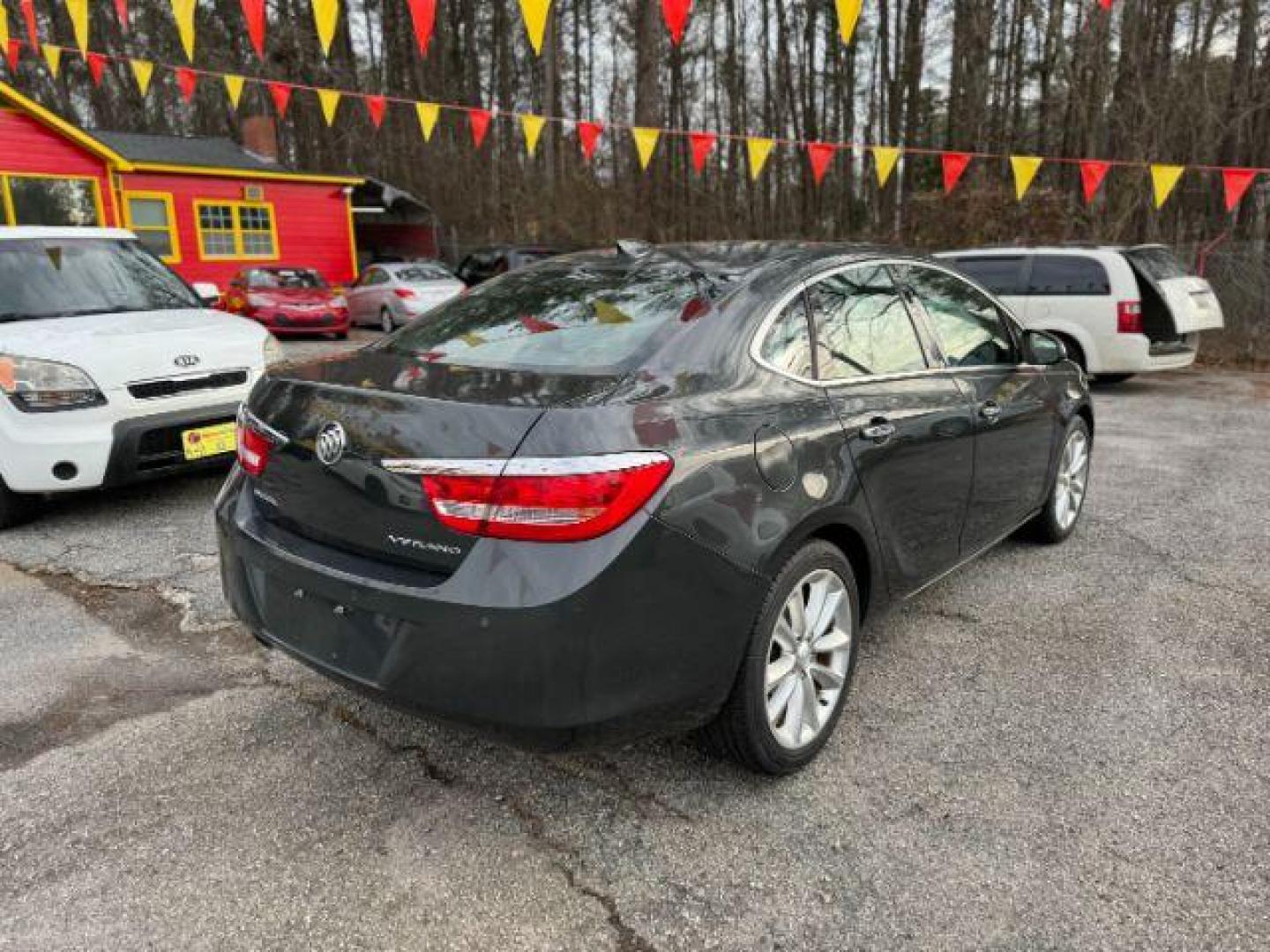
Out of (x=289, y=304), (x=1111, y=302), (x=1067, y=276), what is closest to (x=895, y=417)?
(x=1111, y=302)

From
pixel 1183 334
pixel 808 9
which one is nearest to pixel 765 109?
pixel 808 9

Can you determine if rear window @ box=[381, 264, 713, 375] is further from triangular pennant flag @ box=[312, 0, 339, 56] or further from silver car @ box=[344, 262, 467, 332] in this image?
silver car @ box=[344, 262, 467, 332]

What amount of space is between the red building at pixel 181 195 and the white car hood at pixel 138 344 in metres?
15.5

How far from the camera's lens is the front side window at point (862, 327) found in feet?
9.46

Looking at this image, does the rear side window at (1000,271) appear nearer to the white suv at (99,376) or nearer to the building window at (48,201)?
the white suv at (99,376)

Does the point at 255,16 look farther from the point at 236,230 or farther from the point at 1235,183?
the point at 236,230

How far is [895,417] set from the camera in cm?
296

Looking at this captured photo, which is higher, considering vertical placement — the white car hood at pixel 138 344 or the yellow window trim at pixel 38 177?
the yellow window trim at pixel 38 177

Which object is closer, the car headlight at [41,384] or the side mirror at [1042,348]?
the side mirror at [1042,348]

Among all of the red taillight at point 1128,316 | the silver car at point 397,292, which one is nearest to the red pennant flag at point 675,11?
the red taillight at point 1128,316

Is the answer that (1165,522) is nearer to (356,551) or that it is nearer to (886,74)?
(356,551)

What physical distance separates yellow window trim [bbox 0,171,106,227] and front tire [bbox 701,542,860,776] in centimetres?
1936

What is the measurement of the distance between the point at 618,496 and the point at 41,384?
3.92 metres

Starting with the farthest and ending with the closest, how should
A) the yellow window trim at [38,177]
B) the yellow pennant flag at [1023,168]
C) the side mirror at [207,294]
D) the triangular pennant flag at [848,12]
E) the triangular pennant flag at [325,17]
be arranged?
the yellow window trim at [38,177], the yellow pennant flag at [1023,168], the triangular pennant flag at [325,17], the triangular pennant flag at [848,12], the side mirror at [207,294]
